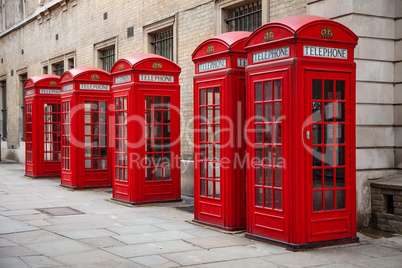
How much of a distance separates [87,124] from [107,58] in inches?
200

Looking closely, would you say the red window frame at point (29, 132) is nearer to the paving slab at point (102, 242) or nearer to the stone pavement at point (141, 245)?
the stone pavement at point (141, 245)

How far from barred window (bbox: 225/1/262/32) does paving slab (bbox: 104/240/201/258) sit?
562cm

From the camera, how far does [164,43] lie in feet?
45.6

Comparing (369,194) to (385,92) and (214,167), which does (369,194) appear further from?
(214,167)

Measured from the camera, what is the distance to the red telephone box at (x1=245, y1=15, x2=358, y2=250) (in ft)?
20.8

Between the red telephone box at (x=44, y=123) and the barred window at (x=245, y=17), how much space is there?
644 centimetres

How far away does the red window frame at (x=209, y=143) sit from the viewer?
7773 mm

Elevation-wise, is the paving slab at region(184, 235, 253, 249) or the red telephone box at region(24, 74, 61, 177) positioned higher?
the red telephone box at region(24, 74, 61, 177)

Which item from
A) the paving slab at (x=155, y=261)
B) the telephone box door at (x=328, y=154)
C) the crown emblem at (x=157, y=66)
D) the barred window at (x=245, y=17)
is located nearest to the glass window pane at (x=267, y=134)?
the telephone box door at (x=328, y=154)

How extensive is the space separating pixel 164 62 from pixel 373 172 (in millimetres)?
4559

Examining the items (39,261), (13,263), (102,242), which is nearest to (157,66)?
(102,242)

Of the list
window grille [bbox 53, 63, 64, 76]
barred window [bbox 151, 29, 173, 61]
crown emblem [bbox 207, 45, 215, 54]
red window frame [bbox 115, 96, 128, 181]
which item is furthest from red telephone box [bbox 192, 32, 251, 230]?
window grille [bbox 53, 63, 64, 76]

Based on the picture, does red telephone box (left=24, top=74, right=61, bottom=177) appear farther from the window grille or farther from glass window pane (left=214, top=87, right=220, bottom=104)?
glass window pane (left=214, top=87, right=220, bottom=104)

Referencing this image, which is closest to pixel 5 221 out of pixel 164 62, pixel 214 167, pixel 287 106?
pixel 214 167
